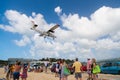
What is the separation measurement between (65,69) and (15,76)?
10.6 feet

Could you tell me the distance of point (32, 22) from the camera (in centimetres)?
5516

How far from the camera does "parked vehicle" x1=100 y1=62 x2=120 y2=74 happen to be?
30688 millimetres

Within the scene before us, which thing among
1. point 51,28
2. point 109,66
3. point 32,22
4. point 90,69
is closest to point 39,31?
point 51,28

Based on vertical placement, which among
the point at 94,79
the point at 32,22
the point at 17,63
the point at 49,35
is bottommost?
the point at 94,79

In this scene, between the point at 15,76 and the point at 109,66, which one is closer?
the point at 15,76

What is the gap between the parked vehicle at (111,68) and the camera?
101 feet

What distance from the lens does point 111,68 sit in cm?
3172

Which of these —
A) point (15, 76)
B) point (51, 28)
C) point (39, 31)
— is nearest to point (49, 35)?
point (51, 28)

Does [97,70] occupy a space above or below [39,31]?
below

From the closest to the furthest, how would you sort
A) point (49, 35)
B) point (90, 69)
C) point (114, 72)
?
point (90, 69) < point (114, 72) < point (49, 35)

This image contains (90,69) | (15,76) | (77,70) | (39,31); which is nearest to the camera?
(15,76)

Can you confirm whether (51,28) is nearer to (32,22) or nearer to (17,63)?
(32,22)

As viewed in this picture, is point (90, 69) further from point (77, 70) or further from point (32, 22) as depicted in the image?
point (32, 22)

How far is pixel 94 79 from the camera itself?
57.3 ft
